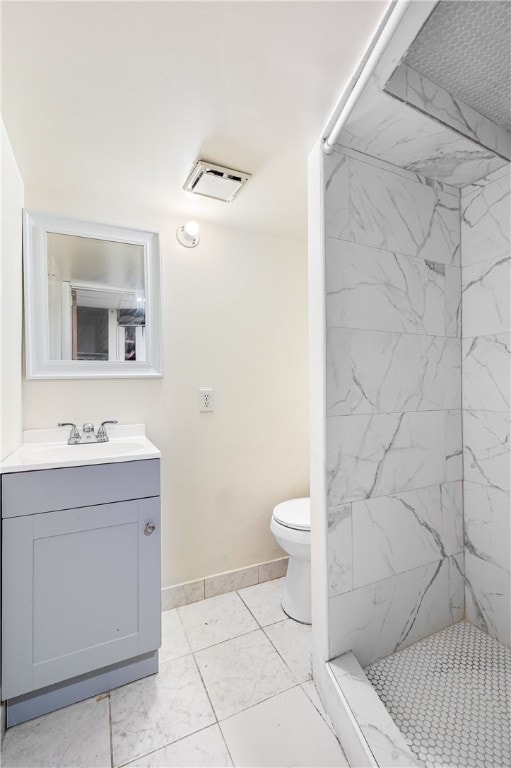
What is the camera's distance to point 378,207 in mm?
1479

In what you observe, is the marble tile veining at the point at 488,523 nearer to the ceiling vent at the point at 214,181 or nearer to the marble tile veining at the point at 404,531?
the marble tile veining at the point at 404,531

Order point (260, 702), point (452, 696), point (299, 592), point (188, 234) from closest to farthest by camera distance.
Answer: point (452, 696) → point (260, 702) → point (299, 592) → point (188, 234)

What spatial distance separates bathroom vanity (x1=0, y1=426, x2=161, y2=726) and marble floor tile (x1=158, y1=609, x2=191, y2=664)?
0.13 metres

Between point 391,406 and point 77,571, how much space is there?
55.1 inches

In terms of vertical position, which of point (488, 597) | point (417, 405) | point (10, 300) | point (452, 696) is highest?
point (10, 300)

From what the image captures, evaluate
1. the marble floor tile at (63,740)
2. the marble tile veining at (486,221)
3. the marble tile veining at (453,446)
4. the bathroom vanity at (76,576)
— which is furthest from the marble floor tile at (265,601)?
the marble tile veining at (486,221)

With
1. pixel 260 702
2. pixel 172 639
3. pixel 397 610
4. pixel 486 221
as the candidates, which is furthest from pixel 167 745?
pixel 486 221

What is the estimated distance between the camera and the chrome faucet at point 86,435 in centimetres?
171

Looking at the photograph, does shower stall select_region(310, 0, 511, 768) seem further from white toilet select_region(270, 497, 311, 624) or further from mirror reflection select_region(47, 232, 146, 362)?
mirror reflection select_region(47, 232, 146, 362)

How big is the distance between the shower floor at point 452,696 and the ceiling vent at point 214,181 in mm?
2110

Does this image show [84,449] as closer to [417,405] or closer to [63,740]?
[63,740]

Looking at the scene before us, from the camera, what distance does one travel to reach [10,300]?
147 cm

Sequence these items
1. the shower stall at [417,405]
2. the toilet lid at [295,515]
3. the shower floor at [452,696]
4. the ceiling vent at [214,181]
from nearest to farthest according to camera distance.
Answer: the shower floor at [452,696] < the shower stall at [417,405] < the ceiling vent at [214,181] < the toilet lid at [295,515]

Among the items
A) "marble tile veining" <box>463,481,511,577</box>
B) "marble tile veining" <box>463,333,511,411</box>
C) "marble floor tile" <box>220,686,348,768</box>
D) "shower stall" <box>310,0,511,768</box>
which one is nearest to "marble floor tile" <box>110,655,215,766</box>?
"marble floor tile" <box>220,686,348,768</box>
